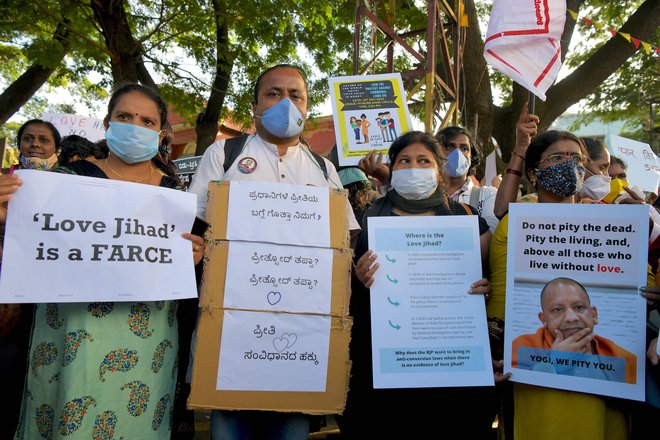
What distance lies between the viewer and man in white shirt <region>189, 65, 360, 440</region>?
230 cm

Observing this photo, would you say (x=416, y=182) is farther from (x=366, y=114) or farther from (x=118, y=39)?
(x=118, y=39)

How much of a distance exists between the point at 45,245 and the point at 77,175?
30 centimetres

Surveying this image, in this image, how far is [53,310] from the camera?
6.27 ft

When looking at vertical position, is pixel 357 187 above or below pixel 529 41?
below

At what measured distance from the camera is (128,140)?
2125 mm

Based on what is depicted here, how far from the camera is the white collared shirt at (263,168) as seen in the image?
2296 mm

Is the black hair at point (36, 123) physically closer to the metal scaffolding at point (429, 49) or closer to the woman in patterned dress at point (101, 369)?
the woman in patterned dress at point (101, 369)

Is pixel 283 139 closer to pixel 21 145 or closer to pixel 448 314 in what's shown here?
pixel 448 314

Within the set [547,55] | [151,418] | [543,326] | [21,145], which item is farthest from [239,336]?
[21,145]

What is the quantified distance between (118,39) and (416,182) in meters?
7.85

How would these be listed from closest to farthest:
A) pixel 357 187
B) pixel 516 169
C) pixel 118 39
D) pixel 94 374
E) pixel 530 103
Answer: pixel 94 374 → pixel 516 169 → pixel 530 103 → pixel 357 187 → pixel 118 39

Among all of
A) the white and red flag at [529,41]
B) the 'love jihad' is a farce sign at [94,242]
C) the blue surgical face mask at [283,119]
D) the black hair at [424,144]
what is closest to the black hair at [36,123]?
the blue surgical face mask at [283,119]

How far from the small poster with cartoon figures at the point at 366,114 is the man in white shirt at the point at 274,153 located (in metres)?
1.42

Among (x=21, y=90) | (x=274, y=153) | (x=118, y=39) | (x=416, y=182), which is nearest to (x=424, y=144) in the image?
(x=416, y=182)
